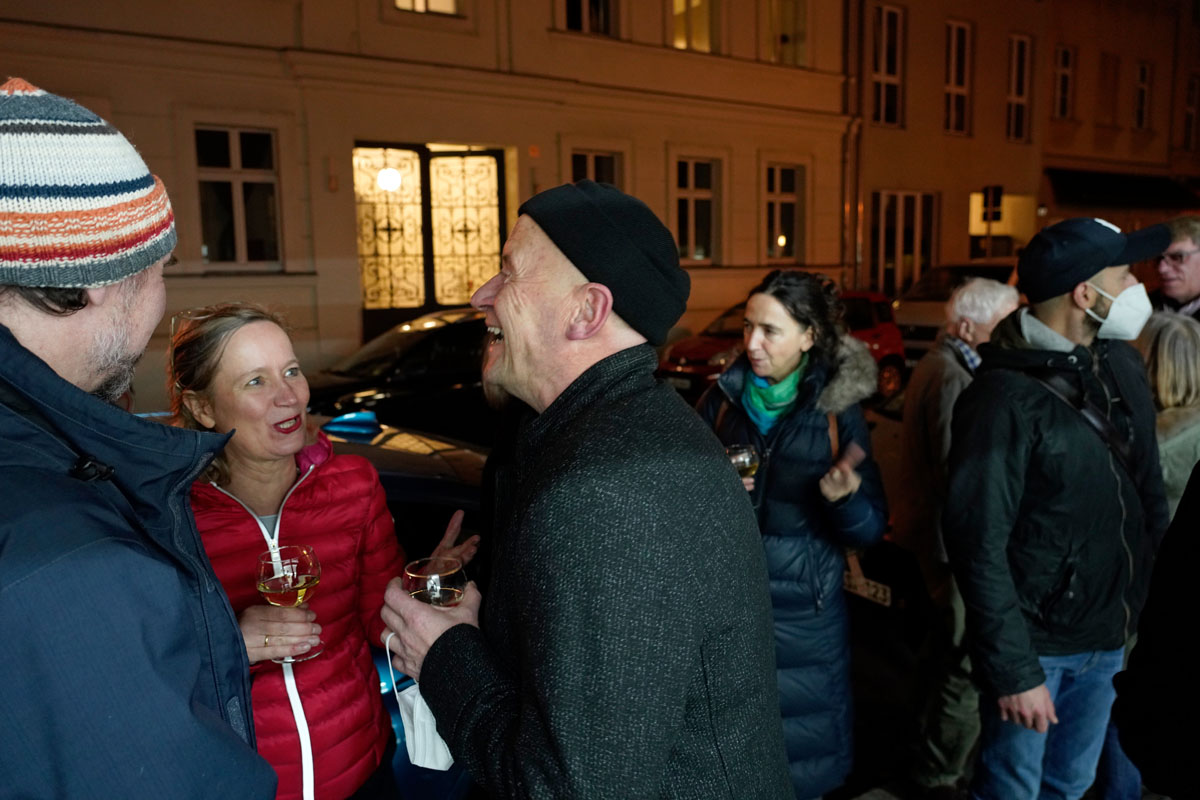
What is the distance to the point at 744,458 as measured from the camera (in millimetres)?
2824

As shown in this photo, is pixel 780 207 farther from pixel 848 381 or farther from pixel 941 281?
pixel 848 381

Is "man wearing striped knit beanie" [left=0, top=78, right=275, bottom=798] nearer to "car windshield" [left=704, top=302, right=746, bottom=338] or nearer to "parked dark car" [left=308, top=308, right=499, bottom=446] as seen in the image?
"parked dark car" [left=308, top=308, right=499, bottom=446]

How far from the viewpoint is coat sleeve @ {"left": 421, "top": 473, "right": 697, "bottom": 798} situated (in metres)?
1.26

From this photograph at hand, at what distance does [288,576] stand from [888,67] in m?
20.7

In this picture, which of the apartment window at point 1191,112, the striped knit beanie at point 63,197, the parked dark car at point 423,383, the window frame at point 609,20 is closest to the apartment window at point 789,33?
the window frame at point 609,20

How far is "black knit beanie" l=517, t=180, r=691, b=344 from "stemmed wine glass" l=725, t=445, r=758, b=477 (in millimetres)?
1304

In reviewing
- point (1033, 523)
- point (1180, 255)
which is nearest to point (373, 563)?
point (1033, 523)

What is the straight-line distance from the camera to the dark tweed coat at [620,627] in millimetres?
1268

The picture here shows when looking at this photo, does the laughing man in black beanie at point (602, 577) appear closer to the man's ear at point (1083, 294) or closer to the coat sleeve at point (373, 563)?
the coat sleeve at point (373, 563)

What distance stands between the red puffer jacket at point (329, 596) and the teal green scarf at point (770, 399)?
1389 mm

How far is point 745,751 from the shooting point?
143 centimetres

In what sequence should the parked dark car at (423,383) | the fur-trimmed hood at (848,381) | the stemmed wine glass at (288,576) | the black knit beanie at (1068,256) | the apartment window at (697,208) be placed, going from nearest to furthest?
1. the stemmed wine glass at (288,576)
2. the black knit beanie at (1068,256)
3. the fur-trimmed hood at (848,381)
4. the parked dark car at (423,383)
5. the apartment window at (697,208)

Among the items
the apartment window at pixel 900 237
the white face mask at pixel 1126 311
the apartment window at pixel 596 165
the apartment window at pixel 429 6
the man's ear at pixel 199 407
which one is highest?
the apartment window at pixel 429 6

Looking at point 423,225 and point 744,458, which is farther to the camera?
point 423,225
